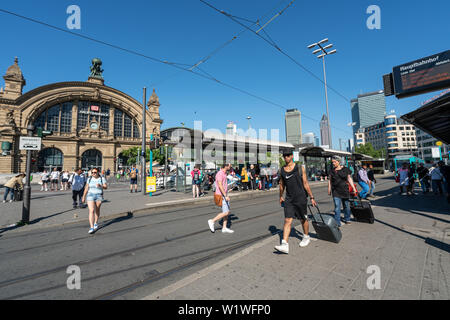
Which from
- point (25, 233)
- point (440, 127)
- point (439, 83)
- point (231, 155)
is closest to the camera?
point (25, 233)

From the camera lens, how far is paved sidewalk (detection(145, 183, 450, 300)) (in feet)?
7.97

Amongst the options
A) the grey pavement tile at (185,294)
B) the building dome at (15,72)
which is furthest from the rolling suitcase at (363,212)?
the building dome at (15,72)

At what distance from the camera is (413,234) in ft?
14.8

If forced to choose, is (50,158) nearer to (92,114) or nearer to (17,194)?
(92,114)

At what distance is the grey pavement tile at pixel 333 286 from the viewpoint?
2.40 metres

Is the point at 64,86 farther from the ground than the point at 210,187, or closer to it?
farther from the ground

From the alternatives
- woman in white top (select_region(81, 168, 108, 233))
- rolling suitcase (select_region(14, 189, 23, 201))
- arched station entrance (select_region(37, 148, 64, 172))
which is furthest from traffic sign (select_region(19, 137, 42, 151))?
arched station entrance (select_region(37, 148, 64, 172))

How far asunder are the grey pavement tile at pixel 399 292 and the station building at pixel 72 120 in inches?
1773

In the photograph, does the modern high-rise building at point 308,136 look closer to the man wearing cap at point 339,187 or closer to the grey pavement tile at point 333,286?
the man wearing cap at point 339,187

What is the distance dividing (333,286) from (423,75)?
9577 mm

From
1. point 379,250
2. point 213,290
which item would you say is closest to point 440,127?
point 379,250

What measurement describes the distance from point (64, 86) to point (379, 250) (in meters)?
54.8

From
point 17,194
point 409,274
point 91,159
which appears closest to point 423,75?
point 409,274
